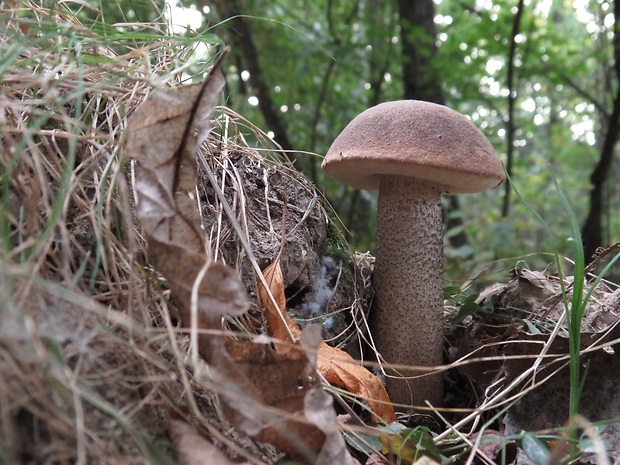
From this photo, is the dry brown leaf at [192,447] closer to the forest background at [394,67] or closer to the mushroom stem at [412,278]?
the mushroom stem at [412,278]

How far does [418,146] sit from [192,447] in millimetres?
994

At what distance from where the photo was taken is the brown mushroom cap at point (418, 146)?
4.51 ft

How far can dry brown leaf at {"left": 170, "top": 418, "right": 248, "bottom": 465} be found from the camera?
2.34 feet

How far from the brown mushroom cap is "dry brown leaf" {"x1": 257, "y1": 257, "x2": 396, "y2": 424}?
0.42 m

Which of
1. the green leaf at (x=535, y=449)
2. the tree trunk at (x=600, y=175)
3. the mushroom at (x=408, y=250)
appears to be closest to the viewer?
the green leaf at (x=535, y=449)

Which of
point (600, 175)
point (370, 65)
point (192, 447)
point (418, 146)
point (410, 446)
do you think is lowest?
point (410, 446)

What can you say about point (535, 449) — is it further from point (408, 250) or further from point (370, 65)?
point (370, 65)

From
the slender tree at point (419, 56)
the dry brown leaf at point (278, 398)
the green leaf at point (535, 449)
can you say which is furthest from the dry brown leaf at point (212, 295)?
the slender tree at point (419, 56)

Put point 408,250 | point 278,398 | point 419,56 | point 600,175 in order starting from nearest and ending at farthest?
point 278,398 → point 408,250 → point 600,175 → point 419,56

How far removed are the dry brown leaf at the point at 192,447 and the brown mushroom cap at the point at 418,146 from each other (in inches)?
35.6

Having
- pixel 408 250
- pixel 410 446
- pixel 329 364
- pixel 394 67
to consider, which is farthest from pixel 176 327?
pixel 394 67

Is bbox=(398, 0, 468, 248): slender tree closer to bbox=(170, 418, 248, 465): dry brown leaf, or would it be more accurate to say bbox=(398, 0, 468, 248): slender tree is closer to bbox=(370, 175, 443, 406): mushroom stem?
bbox=(370, 175, 443, 406): mushroom stem

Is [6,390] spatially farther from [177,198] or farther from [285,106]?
[285,106]

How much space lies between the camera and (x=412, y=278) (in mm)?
1659
